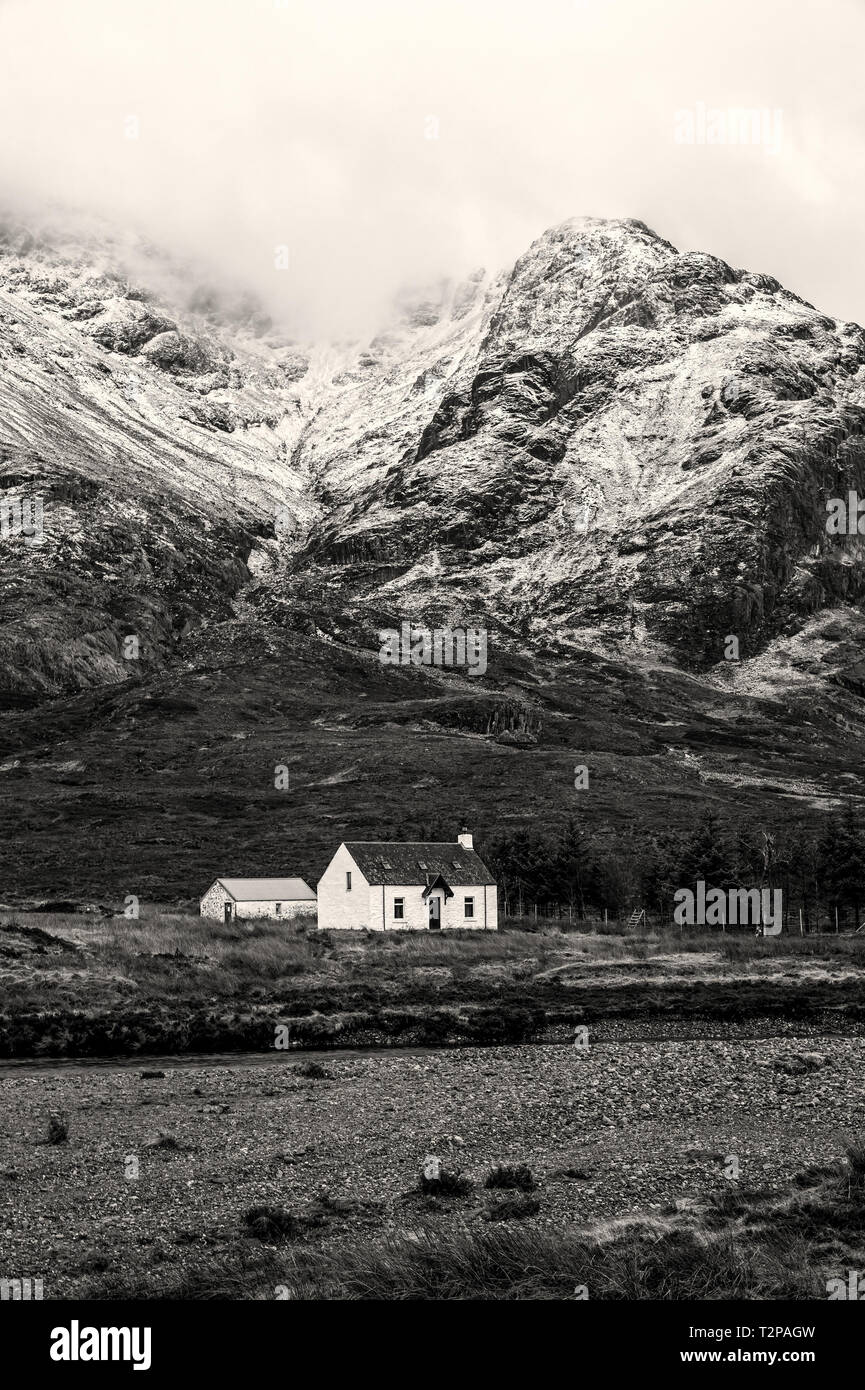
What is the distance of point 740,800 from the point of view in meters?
172

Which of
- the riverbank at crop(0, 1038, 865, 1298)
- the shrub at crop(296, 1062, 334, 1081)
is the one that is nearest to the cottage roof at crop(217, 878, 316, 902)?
the riverbank at crop(0, 1038, 865, 1298)

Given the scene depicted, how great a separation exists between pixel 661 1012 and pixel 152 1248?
33731mm

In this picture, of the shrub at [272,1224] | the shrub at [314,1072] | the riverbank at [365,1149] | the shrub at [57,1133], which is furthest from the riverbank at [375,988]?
the shrub at [272,1224]

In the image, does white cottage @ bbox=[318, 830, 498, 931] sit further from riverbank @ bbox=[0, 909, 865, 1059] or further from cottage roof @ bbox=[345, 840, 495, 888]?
riverbank @ bbox=[0, 909, 865, 1059]

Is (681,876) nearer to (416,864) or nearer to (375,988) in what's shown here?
(416,864)

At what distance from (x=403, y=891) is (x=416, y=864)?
226cm

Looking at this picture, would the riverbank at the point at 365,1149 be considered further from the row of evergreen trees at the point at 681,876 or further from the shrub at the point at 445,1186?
the row of evergreen trees at the point at 681,876

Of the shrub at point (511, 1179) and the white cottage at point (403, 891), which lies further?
the white cottage at point (403, 891)

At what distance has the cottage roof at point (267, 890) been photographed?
75.7m

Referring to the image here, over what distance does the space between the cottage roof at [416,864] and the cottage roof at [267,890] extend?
767 cm

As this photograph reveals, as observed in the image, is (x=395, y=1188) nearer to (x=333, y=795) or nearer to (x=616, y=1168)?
(x=616, y=1168)

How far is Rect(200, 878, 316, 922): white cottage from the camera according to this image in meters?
75.1

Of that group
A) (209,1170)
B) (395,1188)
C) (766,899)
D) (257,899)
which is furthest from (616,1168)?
(766,899)

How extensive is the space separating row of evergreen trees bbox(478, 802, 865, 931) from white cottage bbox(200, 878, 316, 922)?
60.7ft
